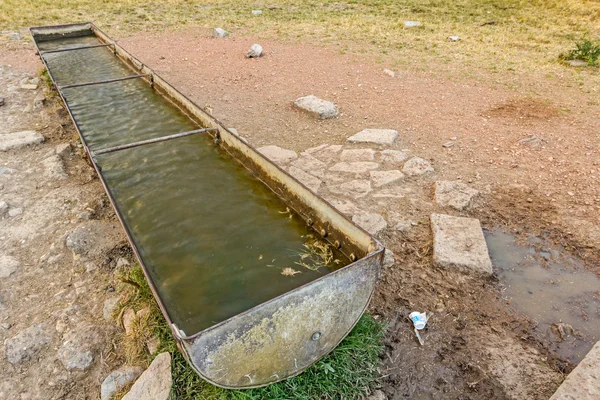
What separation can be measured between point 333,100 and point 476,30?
21.9ft

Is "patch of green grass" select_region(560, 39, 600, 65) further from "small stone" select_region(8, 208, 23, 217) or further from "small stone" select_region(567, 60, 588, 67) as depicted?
"small stone" select_region(8, 208, 23, 217)

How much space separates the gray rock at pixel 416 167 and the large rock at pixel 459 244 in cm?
90

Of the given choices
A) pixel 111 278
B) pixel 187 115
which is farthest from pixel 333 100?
pixel 111 278

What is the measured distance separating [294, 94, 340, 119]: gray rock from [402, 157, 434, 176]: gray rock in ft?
5.29

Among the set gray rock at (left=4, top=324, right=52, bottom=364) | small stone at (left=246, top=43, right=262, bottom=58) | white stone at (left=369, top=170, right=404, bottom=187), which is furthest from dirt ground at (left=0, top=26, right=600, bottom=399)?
small stone at (left=246, top=43, right=262, bottom=58)

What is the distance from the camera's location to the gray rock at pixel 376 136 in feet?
17.4

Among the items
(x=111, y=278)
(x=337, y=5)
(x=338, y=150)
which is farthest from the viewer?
(x=337, y=5)

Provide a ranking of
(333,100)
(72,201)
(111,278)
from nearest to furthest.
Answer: (111,278) → (72,201) → (333,100)

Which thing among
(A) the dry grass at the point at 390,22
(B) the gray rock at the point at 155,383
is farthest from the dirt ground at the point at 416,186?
(A) the dry grass at the point at 390,22

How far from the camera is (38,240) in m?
3.80

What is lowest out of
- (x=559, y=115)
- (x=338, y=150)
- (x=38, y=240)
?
(x=38, y=240)

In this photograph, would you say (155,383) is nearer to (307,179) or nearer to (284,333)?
(284,333)

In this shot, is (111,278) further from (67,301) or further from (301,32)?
(301,32)

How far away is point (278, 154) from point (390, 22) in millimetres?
8286
